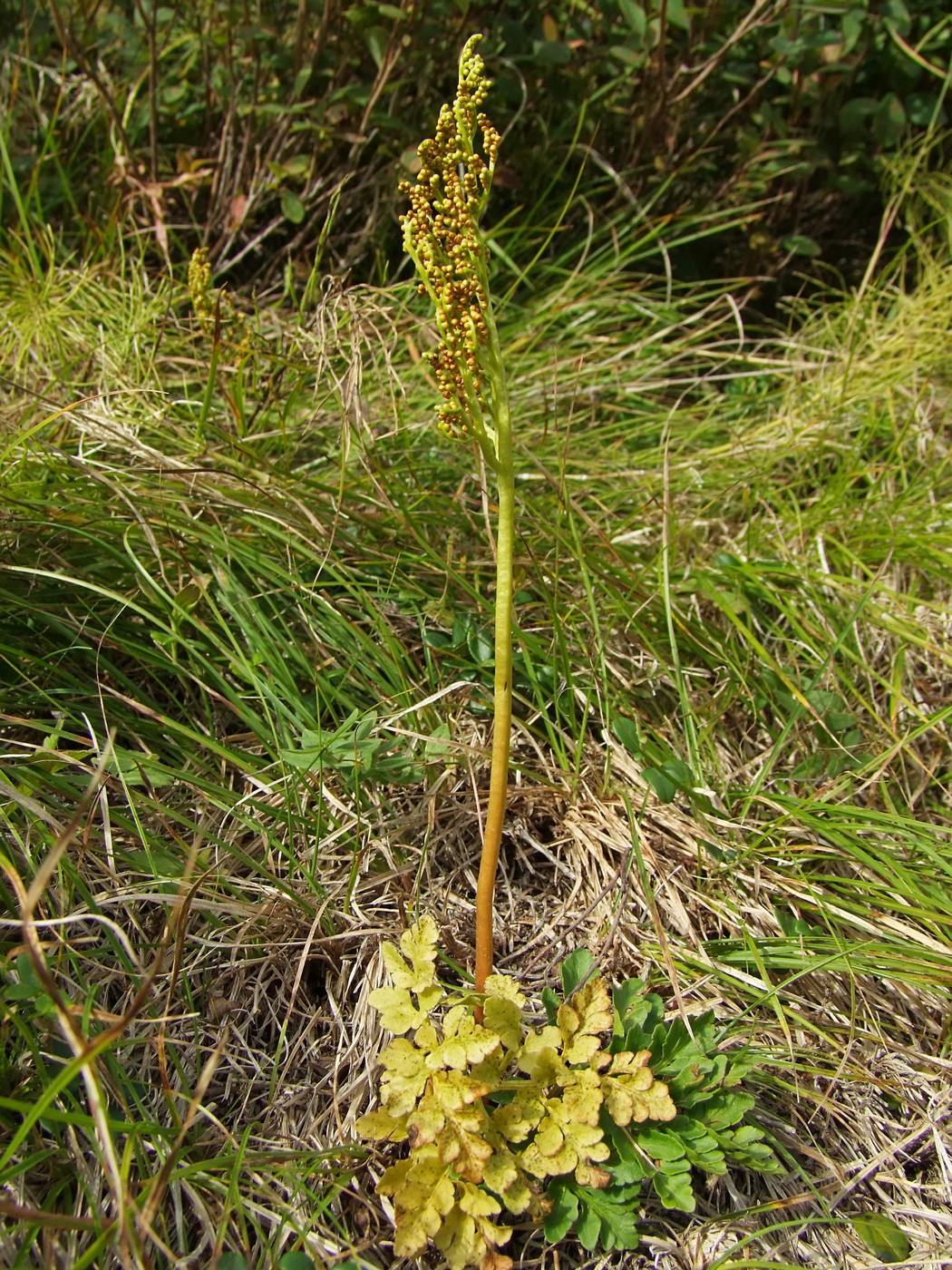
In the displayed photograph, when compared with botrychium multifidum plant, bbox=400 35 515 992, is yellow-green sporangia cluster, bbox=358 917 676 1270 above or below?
below

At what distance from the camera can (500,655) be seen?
1336 millimetres

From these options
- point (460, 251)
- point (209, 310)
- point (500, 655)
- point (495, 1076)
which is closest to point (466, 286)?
point (460, 251)

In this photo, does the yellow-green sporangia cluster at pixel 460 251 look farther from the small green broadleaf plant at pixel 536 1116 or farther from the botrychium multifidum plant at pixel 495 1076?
the small green broadleaf plant at pixel 536 1116

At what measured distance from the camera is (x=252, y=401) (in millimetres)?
2475

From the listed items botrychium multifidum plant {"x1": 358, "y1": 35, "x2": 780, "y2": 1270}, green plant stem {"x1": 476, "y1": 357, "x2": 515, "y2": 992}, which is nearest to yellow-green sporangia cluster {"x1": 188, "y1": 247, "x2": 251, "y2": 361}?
botrychium multifidum plant {"x1": 358, "y1": 35, "x2": 780, "y2": 1270}

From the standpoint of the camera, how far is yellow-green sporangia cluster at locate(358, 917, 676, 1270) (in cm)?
125

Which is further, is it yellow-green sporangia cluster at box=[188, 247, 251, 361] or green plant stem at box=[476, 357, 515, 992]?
yellow-green sporangia cluster at box=[188, 247, 251, 361]

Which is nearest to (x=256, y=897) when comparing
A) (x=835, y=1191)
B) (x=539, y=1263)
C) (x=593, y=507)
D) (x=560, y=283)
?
(x=539, y=1263)

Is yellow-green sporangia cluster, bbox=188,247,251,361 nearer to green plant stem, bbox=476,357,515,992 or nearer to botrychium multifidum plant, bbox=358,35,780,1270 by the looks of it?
botrychium multifidum plant, bbox=358,35,780,1270

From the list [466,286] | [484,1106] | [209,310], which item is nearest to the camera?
[466,286]

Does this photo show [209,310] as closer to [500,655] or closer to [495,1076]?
[500,655]

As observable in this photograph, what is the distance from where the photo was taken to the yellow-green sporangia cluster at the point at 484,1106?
125 centimetres

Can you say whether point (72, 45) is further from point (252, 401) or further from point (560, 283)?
point (560, 283)

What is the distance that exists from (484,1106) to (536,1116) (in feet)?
0.29
